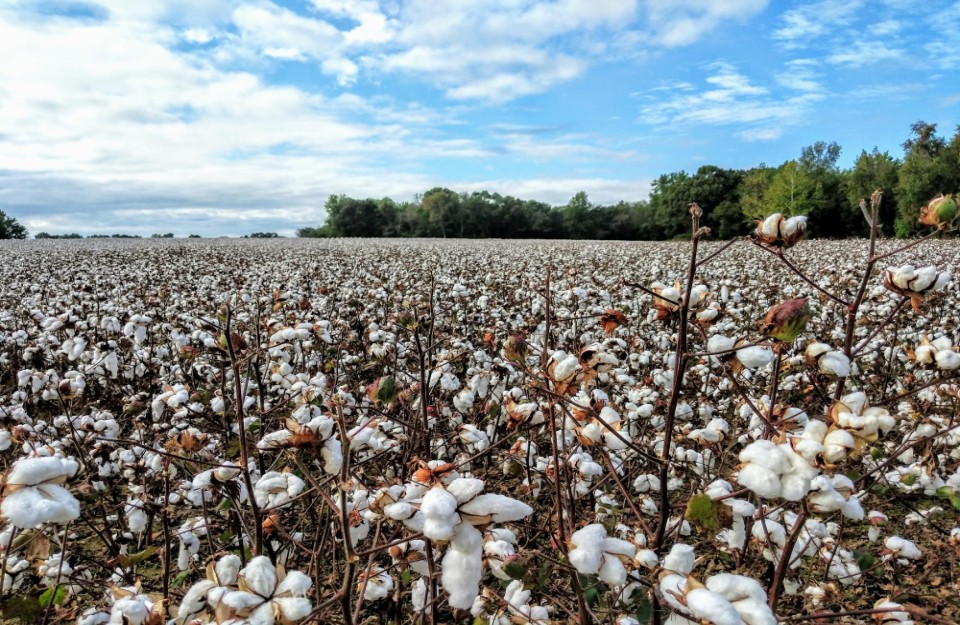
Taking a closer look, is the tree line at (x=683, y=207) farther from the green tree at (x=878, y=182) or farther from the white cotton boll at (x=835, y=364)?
the white cotton boll at (x=835, y=364)

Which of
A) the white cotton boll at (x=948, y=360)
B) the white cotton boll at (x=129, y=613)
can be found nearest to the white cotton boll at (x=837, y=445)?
the white cotton boll at (x=948, y=360)

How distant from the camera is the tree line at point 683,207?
179 feet

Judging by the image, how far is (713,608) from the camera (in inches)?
42.9

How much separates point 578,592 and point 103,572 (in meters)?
2.96

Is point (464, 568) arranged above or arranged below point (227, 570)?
above

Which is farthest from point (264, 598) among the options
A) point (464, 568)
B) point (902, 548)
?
point (902, 548)

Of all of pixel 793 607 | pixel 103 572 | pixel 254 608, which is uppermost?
pixel 254 608

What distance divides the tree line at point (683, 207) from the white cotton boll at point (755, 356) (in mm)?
55936

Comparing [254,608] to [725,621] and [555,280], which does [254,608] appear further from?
[555,280]

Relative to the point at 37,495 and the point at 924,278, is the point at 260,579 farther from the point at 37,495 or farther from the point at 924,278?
the point at 924,278

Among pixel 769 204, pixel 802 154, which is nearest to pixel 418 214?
pixel 769 204

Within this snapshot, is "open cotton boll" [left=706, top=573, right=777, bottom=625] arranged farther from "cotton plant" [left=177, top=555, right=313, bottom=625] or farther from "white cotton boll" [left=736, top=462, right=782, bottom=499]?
"cotton plant" [left=177, top=555, right=313, bottom=625]

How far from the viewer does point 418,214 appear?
80.5 metres

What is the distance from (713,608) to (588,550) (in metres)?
0.28
